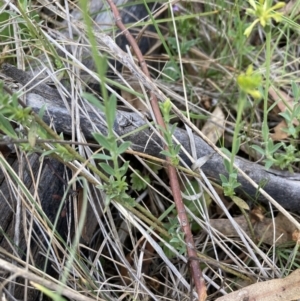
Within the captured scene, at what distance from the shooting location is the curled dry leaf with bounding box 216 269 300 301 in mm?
1379

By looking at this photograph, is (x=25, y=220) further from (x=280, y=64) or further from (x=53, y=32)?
(x=280, y=64)

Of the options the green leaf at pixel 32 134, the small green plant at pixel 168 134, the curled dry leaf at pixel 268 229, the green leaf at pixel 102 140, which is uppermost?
the green leaf at pixel 32 134

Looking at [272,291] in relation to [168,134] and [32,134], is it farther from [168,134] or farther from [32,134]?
[32,134]

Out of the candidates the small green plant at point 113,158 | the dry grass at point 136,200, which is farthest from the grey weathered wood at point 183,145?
the small green plant at point 113,158

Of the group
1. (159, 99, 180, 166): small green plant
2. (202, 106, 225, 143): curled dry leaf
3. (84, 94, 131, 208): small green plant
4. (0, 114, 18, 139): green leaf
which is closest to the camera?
(84, 94, 131, 208): small green plant

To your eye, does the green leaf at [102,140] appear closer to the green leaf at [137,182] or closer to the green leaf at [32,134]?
the green leaf at [32,134]

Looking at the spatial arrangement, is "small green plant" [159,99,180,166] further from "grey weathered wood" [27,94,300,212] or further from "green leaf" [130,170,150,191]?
"green leaf" [130,170,150,191]

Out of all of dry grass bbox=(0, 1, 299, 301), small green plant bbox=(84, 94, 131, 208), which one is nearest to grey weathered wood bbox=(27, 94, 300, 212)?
dry grass bbox=(0, 1, 299, 301)

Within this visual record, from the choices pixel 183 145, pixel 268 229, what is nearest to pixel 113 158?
pixel 183 145

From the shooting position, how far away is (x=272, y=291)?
1401 millimetres

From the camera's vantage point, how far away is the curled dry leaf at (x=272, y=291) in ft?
4.52

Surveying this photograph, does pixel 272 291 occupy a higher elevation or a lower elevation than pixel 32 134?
lower

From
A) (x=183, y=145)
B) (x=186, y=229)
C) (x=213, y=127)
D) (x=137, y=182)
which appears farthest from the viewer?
(x=213, y=127)

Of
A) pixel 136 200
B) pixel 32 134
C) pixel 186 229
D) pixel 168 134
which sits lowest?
pixel 136 200
